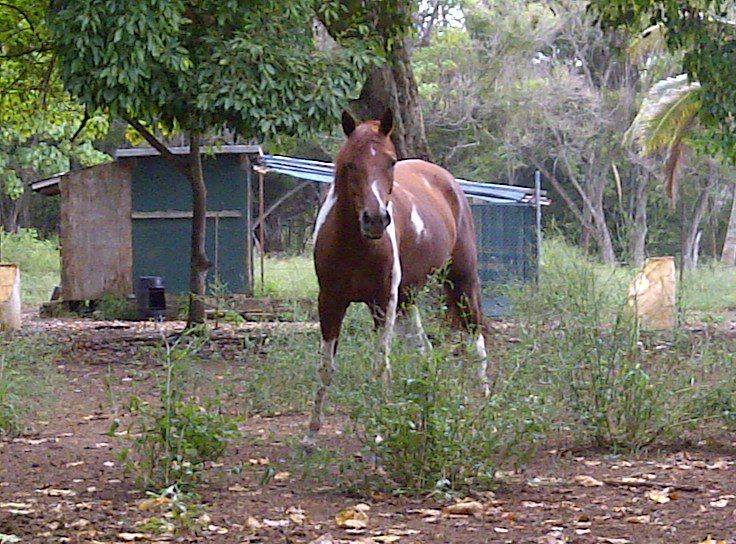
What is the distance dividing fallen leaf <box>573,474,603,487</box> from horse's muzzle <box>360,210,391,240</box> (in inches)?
61.0

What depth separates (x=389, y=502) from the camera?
206 inches

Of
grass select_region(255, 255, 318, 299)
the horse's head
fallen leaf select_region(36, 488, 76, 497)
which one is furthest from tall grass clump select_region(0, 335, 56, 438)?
grass select_region(255, 255, 318, 299)

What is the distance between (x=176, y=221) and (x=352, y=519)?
586 inches

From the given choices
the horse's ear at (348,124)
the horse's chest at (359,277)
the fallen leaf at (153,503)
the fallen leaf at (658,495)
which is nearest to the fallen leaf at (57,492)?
the fallen leaf at (153,503)

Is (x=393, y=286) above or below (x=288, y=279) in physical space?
above

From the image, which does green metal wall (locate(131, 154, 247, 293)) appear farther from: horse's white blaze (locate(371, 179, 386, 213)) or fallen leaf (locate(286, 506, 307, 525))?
fallen leaf (locate(286, 506, 307, 525))

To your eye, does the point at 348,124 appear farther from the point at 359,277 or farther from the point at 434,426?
the point at 434,426

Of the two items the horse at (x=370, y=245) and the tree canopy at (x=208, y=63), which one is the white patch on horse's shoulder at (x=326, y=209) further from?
the tree canopy at (x=208, y=63)

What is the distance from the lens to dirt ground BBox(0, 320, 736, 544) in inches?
185

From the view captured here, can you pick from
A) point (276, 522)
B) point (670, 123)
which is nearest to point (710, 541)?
point (276, 522)

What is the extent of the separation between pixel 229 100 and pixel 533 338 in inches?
216

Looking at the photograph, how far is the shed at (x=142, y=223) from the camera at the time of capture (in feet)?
63.0

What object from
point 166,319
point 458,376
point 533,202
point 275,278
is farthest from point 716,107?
point 275,278

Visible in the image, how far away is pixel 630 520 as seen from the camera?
489 cm
